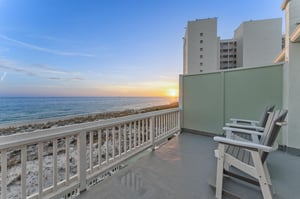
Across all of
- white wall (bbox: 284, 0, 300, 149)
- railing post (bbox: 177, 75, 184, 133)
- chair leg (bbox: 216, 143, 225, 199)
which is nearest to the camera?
chair leg (bbox: 216, 143, 225, 199)

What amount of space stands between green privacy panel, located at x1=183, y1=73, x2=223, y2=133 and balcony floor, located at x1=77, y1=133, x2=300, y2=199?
130 centimetres

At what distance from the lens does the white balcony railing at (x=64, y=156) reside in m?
1.39

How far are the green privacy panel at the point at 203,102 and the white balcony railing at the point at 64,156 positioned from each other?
2.14m

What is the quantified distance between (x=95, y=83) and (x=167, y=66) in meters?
4.60

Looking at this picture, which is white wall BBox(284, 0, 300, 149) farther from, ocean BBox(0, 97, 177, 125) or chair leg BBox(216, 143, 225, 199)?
ocean BBox(0, 97, 177, 125)

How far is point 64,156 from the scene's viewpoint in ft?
6.40

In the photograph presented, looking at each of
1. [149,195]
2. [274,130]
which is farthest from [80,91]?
[274,130]

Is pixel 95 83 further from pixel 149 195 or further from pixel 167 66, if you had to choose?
pixel 149 195

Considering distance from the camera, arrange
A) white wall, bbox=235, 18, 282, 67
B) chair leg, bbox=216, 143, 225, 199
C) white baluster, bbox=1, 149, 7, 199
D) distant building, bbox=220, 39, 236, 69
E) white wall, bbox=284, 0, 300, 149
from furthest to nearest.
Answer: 1. distant building, bbox=220, 39, 236, 69
2. white wall, bbox=235, 18, 282, 67
3. white wall, bbox=284, 0, 300, 149
4. chair leg, bbox=216, 143, 225, 199
5. white baluster, bbox=1, 149, 7, 199

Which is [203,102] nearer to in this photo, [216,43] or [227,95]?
[227,95]

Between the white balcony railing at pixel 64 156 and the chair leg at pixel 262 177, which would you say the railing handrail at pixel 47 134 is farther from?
the chair leg at pixel 262 177

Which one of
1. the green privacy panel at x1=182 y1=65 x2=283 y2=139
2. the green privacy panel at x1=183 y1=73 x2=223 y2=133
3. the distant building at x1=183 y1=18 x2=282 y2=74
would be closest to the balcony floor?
the green privacy panel at x1=182 y1=65 x2=283 y2=139

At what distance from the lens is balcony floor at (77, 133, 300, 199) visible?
6.18ft

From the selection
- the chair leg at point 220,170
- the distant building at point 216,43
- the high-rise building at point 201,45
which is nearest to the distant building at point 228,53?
the distant building at point 216,43
